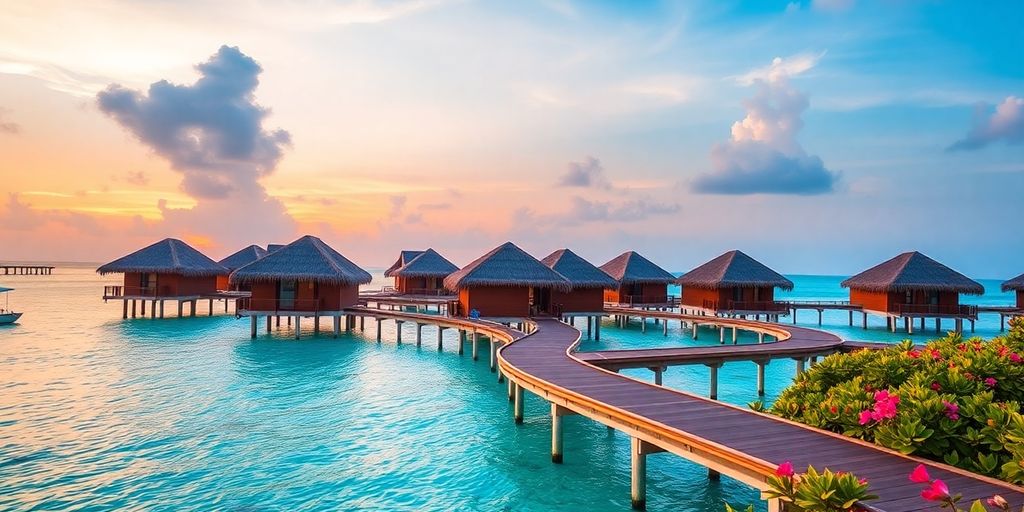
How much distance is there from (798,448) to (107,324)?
120 ft

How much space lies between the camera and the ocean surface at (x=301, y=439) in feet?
29.7

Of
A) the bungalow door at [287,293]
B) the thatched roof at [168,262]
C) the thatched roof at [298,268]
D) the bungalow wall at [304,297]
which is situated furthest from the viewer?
the thatched roof at [168,262]

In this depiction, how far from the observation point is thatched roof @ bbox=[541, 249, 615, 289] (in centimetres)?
2872

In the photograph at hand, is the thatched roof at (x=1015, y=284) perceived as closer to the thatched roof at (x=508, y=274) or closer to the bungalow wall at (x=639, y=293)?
the bungalow wall at (x=639, y=293)

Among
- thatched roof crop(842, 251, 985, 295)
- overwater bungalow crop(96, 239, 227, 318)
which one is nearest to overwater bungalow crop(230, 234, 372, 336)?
overwater bungalow crop(96, 239, 227, 318)

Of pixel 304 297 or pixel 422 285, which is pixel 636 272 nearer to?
pixel 422 285

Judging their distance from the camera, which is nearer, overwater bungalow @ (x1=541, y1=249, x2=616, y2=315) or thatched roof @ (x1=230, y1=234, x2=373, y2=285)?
thatched roof @ (x1=230, y1=234, x2=373, y2=285)

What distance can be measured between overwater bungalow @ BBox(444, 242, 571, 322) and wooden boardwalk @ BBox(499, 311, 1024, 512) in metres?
11.9


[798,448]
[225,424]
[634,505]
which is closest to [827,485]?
[798,448]

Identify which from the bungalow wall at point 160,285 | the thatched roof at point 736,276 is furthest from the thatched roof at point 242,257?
the thatched roof at point 736,276

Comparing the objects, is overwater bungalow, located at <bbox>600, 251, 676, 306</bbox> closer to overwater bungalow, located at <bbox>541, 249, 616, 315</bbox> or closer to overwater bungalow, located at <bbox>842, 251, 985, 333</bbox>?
overwater bungalow, located at <bbox>541, 249, 616, 315</bbox>

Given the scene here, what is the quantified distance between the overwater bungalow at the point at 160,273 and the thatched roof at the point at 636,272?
25801 mm

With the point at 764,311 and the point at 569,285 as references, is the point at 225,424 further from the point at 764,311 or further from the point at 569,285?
the point at 764,311

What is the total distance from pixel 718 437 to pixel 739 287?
1117 inches
